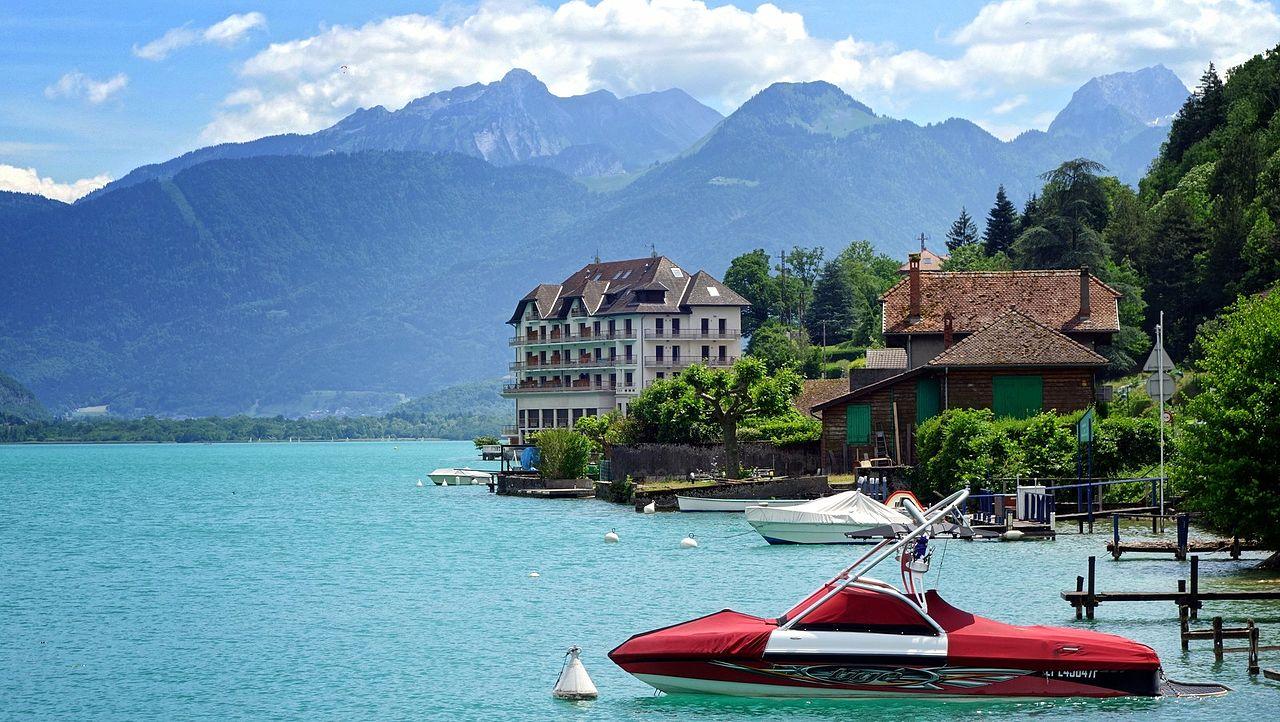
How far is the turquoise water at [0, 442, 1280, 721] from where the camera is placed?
93.5 feet

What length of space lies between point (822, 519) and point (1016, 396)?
46.2 feet

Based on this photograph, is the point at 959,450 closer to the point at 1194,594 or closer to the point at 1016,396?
the point at 1016,396

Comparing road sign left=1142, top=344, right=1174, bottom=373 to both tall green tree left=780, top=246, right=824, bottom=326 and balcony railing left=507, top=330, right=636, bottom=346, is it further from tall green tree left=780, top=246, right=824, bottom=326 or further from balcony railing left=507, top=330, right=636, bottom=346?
tall green tree left=780, top=246, right=824, bottom=326

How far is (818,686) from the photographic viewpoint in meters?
26.5

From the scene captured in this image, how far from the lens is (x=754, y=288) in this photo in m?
171

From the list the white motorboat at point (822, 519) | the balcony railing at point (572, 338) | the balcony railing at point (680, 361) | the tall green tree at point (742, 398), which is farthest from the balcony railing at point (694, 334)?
the white motorboat at point (822, 519)

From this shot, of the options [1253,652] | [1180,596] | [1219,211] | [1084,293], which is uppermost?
[1219,211]

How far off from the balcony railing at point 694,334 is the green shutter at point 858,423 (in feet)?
234

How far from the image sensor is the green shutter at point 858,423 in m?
70.8

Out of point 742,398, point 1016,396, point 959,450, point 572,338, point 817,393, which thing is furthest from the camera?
point 572,338

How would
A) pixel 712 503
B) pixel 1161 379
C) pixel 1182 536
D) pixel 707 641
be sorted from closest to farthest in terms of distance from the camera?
pixel 707 641, pixel 1182 536, pixel 1161 379, pixel 712 503

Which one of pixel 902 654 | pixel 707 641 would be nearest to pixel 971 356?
pixel 902 654

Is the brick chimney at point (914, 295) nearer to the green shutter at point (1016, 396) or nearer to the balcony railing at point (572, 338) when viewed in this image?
the green shutter at point (1016, 396)

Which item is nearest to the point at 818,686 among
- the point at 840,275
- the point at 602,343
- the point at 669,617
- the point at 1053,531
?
the point at 669,617
